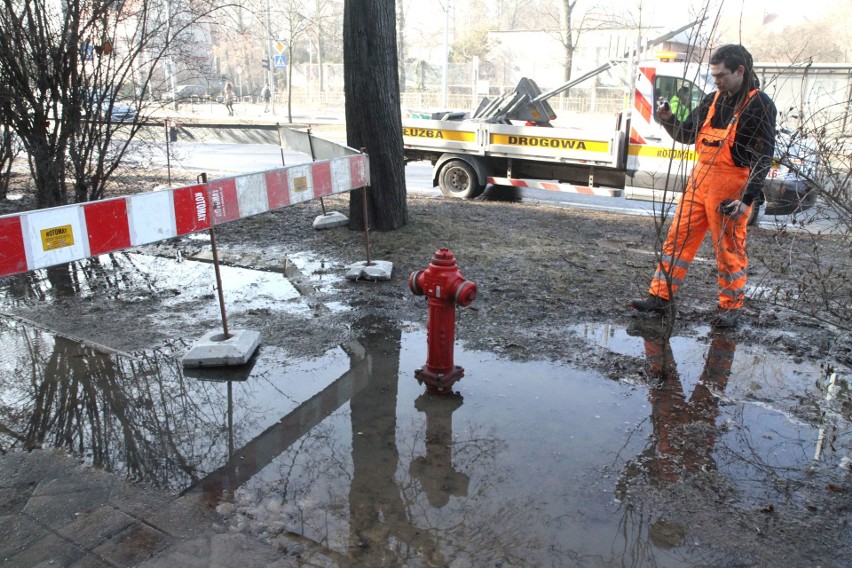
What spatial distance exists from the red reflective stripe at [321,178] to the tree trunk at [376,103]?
1.69 metres

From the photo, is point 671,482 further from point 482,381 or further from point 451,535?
point 482,381

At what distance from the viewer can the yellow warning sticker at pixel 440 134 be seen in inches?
446

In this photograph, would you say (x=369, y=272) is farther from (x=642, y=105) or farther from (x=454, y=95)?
(x=454, y=95)

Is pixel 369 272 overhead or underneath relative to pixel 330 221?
underneath

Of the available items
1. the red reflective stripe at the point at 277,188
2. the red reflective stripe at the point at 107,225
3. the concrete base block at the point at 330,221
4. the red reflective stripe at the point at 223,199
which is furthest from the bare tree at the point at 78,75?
the red reflective stripe at the point at 107,225

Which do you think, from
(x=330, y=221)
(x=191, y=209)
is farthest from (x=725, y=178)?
(x=330, y=221)

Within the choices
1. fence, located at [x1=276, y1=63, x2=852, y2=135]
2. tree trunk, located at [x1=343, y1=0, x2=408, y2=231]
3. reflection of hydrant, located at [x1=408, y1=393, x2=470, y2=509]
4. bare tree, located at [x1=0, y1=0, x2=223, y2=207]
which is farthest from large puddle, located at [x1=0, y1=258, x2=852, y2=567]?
fence, located at [x1=276, y1=63, x2=852, y2=135]

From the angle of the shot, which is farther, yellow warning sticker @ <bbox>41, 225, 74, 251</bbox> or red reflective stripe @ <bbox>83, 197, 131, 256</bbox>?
red reflective stripe @ <bbox>83, 197, 131, 256</bbox>

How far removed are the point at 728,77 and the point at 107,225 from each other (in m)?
4.40

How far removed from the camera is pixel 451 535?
2.90 m

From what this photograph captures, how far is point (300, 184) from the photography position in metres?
5.87

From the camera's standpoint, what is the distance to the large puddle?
292 centimetres

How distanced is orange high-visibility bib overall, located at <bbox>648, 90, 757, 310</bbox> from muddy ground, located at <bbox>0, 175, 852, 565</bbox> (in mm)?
275

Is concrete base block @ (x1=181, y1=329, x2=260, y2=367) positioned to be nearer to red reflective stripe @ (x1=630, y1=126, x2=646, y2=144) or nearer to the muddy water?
the muddy water
